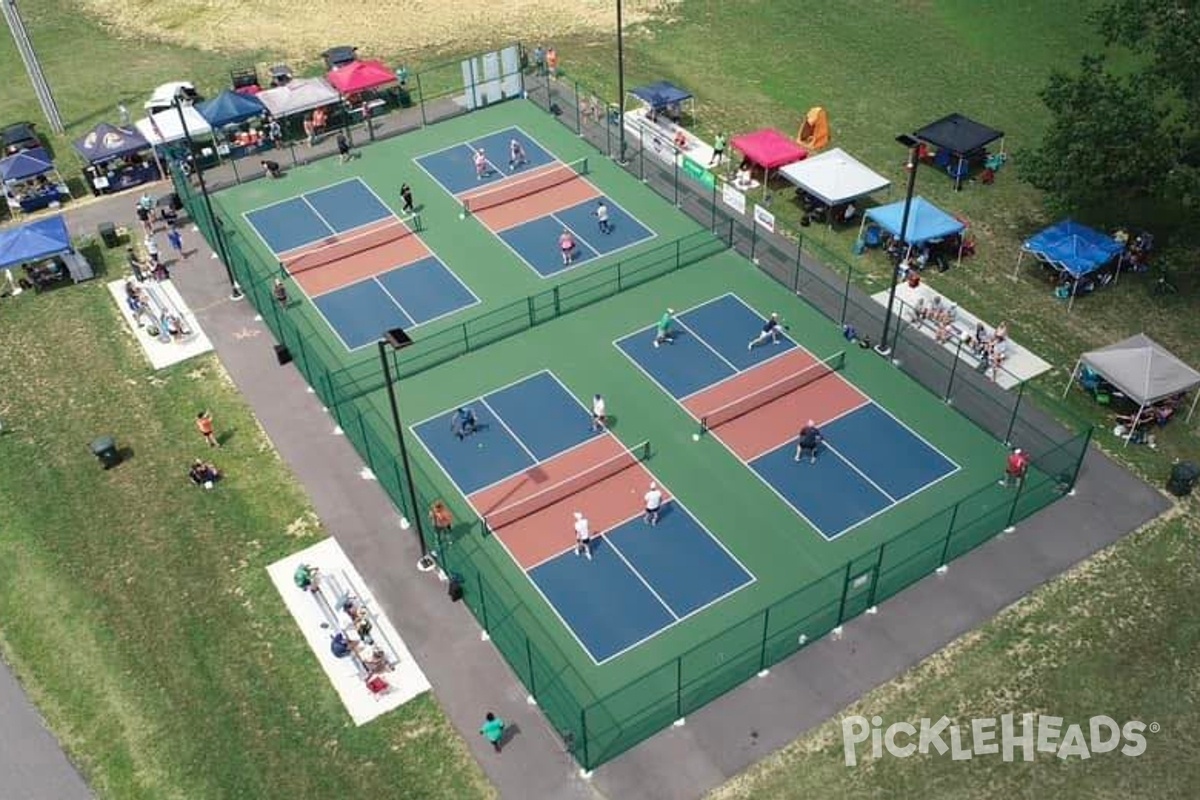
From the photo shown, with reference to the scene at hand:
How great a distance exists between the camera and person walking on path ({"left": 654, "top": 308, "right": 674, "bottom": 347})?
3356cm

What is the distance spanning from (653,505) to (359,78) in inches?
1072

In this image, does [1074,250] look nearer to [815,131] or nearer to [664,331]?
[815,131]

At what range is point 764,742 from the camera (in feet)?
76.7

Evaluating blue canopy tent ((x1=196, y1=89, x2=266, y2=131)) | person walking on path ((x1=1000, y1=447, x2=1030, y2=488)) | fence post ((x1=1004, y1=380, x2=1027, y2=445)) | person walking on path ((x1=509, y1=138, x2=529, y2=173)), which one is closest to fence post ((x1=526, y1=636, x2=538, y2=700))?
person walking on path ((x1=1000, y1=447, x2=1030, y2=488))

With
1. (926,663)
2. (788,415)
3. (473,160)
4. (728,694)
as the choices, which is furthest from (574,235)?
(926,663)

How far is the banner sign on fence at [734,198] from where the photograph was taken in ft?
130

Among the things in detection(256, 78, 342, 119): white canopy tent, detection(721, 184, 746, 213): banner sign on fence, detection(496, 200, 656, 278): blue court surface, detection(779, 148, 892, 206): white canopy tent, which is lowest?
detection(496, 200, 656, 278): blue court surface

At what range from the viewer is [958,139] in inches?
1613

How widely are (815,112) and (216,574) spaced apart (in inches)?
1156

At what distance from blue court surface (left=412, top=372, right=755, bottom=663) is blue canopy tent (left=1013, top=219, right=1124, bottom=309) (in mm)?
15973

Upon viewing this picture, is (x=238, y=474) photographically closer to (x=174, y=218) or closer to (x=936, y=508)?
(x=174, y=218)

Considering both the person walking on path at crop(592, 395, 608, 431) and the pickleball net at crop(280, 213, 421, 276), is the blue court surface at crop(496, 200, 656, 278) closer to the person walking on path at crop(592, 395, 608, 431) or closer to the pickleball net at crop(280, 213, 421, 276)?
the pickleball net at crop(280, 213, 421, 276)

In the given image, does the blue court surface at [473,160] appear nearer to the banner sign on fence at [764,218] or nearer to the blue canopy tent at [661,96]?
the blue canopy tent at [661,96]

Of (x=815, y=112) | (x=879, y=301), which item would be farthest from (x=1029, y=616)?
(x=815, y=112)
